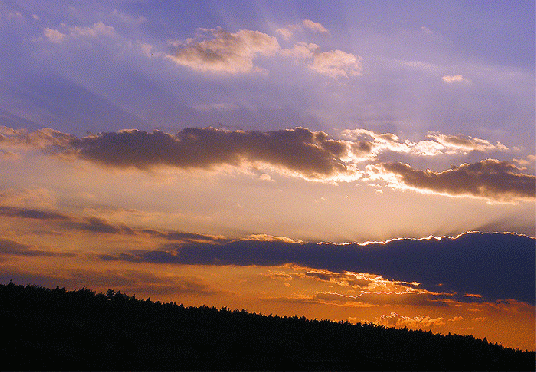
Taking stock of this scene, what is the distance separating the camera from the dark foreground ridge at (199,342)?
2395cm

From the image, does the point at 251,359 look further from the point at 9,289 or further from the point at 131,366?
the point at 9,289

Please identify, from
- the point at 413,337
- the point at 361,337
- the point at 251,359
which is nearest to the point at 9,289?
the point at 251,359

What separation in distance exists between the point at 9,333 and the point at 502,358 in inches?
1037

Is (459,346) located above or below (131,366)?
above

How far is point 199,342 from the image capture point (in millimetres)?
27391

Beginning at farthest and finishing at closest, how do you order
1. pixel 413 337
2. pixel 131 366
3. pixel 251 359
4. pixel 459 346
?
1. pixel 413 337
2. pixel 459 346
3. pixel 251 359
4. pixel 131 366

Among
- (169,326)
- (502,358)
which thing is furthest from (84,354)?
(502,358)

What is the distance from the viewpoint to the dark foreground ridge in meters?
24.0

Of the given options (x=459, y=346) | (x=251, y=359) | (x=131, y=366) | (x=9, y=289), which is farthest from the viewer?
(x=9, y=289)

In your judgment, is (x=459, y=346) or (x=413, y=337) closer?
(x=459, y=346)

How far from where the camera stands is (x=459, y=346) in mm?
29547

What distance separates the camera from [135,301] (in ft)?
121

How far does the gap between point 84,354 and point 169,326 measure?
719cm

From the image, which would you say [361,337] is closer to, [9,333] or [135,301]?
[135,301]
